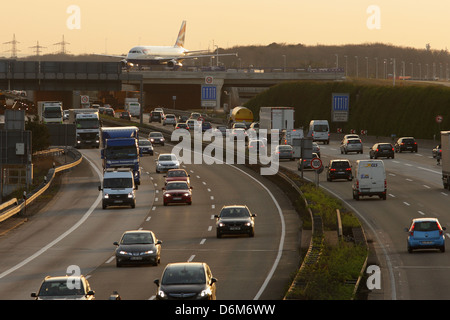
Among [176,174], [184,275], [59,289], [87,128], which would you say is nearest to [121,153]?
[176,174]

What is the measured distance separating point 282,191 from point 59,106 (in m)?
54.0

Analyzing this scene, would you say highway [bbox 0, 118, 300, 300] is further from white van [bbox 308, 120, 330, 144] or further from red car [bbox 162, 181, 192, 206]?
white van [bbox 308, 120, 330, 144]

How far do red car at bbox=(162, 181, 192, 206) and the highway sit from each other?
1.65 feet

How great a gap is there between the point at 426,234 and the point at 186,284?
59.6 ft

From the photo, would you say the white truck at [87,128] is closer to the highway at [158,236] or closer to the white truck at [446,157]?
the highway at [158,236]

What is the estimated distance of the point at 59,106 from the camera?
118m

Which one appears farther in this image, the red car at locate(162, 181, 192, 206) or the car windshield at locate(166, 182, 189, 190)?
the car windshield at locate(166, 182, 189, 190)

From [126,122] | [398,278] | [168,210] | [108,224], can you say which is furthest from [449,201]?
[126,122]

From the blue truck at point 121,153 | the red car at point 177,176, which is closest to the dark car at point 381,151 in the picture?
the red car at point 177,176

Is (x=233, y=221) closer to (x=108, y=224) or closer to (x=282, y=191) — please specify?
(x=108, y=224)

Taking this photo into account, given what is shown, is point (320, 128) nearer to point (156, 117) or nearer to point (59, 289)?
point (156, 117)

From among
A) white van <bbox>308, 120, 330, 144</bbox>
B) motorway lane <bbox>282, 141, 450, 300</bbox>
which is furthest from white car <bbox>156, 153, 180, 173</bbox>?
white van <bbox>308, 120, 330, 144</bbox>

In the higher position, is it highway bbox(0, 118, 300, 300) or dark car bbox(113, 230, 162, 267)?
dark car bbox(113, 230, 162, 267)

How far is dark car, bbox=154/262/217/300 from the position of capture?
84.1ft
